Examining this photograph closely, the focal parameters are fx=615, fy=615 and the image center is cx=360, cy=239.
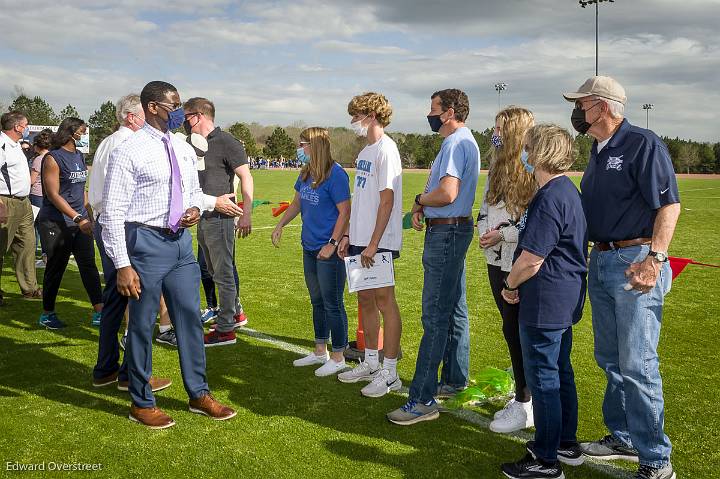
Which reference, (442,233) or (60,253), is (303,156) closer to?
(442,233)

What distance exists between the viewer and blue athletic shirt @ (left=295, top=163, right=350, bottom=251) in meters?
5.23

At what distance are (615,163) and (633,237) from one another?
1.42ft

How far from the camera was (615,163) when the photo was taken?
3.51 m

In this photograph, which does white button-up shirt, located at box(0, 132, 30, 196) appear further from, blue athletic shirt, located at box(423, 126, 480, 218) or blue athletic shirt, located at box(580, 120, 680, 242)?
blue athletic shirt, located at box(580, 120, 680, 242)

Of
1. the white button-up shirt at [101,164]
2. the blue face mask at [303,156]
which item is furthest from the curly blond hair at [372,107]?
the white button-up shirt at [101,164]

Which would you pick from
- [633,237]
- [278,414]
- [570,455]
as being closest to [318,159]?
[278,414]

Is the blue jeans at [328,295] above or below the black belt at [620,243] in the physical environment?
below

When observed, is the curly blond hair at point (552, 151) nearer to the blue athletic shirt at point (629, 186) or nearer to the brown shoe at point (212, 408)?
the blue athletic shirt at point (629, 186)

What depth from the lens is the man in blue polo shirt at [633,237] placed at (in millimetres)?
3352

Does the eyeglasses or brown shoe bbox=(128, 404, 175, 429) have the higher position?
the eyeglasses

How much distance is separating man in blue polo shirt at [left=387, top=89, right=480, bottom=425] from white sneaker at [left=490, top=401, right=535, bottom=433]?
1.44 feet

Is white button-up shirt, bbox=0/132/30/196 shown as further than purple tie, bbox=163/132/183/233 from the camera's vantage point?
Yes

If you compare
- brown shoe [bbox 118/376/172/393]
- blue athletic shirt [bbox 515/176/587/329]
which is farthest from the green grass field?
blue athletic shirt [bbox 515/176/587/329]

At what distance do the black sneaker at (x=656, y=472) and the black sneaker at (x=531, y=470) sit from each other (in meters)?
0.44
